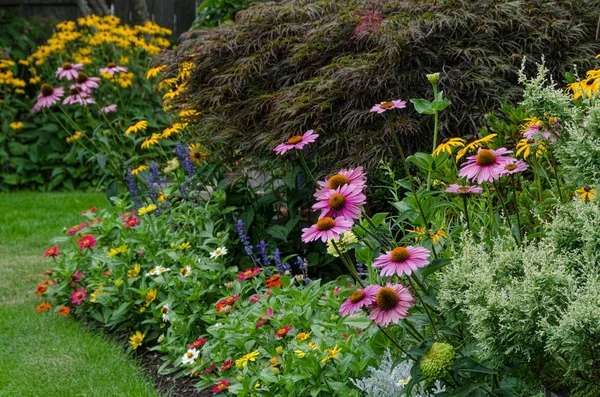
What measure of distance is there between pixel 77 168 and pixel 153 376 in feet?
16.8

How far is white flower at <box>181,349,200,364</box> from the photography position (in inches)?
Answer: 138

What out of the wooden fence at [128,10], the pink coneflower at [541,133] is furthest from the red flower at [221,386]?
the wooden fence at [128,10]

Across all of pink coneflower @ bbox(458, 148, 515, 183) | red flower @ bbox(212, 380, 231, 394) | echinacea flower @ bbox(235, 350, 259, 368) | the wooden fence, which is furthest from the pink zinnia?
the wooden fence

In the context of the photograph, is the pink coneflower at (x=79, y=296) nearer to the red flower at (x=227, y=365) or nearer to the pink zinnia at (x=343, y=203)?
the red flower at (x=227, y=365)

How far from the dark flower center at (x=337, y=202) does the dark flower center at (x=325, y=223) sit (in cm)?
4

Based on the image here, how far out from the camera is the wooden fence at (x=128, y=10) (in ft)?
31.7

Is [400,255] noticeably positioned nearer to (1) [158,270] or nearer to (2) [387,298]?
(2) [387,298]

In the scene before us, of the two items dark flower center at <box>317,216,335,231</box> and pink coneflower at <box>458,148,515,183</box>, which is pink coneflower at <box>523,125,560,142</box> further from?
dark flower center at <box>317,216,335,231</box>

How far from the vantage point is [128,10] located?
10430mm

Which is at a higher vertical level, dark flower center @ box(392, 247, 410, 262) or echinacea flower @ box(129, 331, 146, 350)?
dark flower center @ box(392, 247, 410, 262)

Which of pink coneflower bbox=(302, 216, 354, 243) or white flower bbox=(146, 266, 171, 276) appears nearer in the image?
pink coneflower bbox=(302, 216, 354, 243)

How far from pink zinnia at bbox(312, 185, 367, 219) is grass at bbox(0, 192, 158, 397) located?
1.61 meters

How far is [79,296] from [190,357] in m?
1.16

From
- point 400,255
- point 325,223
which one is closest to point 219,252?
point 325,223
